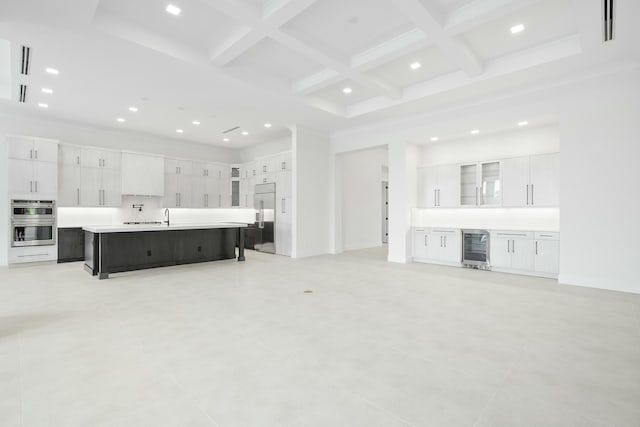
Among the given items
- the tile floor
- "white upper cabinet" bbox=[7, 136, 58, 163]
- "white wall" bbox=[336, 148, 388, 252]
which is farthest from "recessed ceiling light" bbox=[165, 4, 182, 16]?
"white wall" bbox=[336, 148, 388, 252]

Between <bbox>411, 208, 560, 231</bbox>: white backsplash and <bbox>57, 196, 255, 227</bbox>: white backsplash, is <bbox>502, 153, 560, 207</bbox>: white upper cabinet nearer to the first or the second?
<bbox>411, 208, 560, 231</bbox>: white backsplash

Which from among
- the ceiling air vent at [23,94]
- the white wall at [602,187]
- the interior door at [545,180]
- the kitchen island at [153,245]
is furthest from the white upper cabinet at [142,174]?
the white wall at [602,187]

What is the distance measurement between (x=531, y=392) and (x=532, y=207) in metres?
5.05

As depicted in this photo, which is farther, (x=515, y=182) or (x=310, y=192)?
(x=310, y=192)

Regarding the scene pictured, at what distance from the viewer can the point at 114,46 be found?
166 inches

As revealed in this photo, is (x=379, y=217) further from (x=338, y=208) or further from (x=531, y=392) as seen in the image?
(x=531, y=392)

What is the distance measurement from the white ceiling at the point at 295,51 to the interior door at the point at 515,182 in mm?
1416

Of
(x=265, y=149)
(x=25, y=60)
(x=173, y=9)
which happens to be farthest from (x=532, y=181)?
A: (x=25, y=60)

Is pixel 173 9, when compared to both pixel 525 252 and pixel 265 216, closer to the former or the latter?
pixel 265 216

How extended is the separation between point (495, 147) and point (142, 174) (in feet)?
29.4

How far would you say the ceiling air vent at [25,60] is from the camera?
4.37m

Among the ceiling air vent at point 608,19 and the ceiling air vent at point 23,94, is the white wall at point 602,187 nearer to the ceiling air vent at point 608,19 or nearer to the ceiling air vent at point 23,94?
the ceiling air vent at point 608,19

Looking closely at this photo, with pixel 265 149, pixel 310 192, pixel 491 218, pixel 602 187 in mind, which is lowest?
pixel 491 218

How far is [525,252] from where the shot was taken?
19.3 ft
